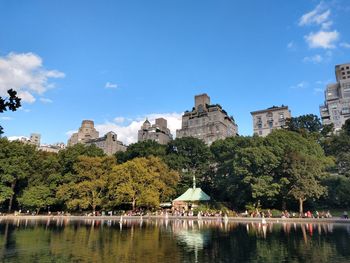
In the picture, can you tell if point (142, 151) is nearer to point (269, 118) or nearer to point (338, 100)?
point (269, 118)

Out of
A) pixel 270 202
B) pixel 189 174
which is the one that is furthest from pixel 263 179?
pixel 189 174

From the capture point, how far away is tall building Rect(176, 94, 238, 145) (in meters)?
140

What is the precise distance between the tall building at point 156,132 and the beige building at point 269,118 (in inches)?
1684

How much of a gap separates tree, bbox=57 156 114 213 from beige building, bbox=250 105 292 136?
86.0 metres

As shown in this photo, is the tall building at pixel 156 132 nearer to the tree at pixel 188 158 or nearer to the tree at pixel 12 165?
the tree at pixel 188 158

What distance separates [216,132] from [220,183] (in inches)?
3040

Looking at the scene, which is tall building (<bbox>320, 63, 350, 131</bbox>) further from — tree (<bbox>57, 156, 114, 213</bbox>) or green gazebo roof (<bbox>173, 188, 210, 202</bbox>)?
tree (<bbox>57, 156, 114, 213</bbox>)

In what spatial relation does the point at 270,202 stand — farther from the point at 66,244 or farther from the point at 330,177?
the point at 66,244

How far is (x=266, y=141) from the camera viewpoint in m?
59.8

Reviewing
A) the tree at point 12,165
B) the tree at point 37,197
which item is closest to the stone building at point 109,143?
the tree at point 12,165

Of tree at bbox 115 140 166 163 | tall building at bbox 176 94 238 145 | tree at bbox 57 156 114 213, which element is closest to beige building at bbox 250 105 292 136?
tall building at bbox 176 94 238 145

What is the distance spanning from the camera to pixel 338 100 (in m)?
129

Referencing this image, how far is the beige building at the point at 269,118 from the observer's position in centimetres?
13825

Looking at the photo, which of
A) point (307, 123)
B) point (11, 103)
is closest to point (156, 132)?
point (307, 123)
